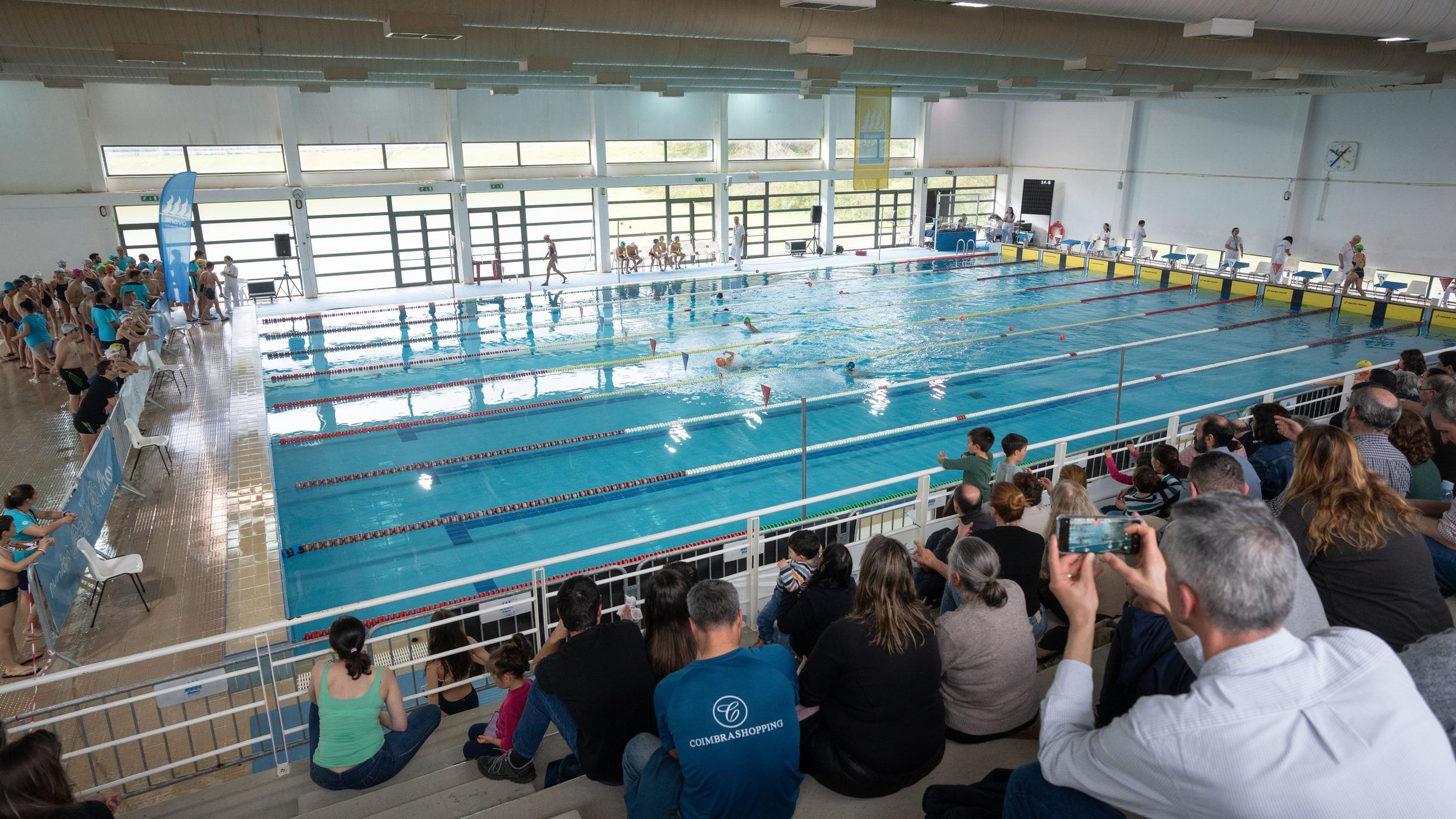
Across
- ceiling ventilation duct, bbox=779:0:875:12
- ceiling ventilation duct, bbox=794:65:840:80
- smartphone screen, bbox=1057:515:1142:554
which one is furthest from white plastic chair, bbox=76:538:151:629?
ceiling ventilation duct, bbox=794:65:840:80

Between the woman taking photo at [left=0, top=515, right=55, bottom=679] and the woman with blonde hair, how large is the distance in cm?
697

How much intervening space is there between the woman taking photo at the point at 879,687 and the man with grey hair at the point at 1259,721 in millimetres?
1072

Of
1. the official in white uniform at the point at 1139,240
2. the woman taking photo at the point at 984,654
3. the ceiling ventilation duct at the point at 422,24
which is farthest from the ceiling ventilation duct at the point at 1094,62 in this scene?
the official in white uniform at the point at 1139,240

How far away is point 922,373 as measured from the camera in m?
14.3

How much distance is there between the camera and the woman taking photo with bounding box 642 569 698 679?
3232mm

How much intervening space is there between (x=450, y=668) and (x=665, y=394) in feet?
30.0

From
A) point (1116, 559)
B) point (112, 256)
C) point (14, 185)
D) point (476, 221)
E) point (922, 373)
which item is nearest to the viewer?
point (1116, 559)

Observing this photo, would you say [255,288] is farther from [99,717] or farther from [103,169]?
[99,717]

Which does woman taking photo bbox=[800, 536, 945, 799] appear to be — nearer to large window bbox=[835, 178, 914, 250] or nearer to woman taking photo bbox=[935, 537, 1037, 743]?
woman taking photo bbox=[935, 537, 1037, 743]

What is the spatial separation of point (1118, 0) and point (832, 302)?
45.2 ft

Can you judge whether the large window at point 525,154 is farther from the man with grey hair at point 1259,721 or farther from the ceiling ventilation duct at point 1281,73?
the man with grey hair at point 1259,721

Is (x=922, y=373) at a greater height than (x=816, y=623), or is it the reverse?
(x=816, y=623)

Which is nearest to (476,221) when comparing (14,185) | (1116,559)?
(14,185)

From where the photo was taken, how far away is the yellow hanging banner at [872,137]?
1448 cm
